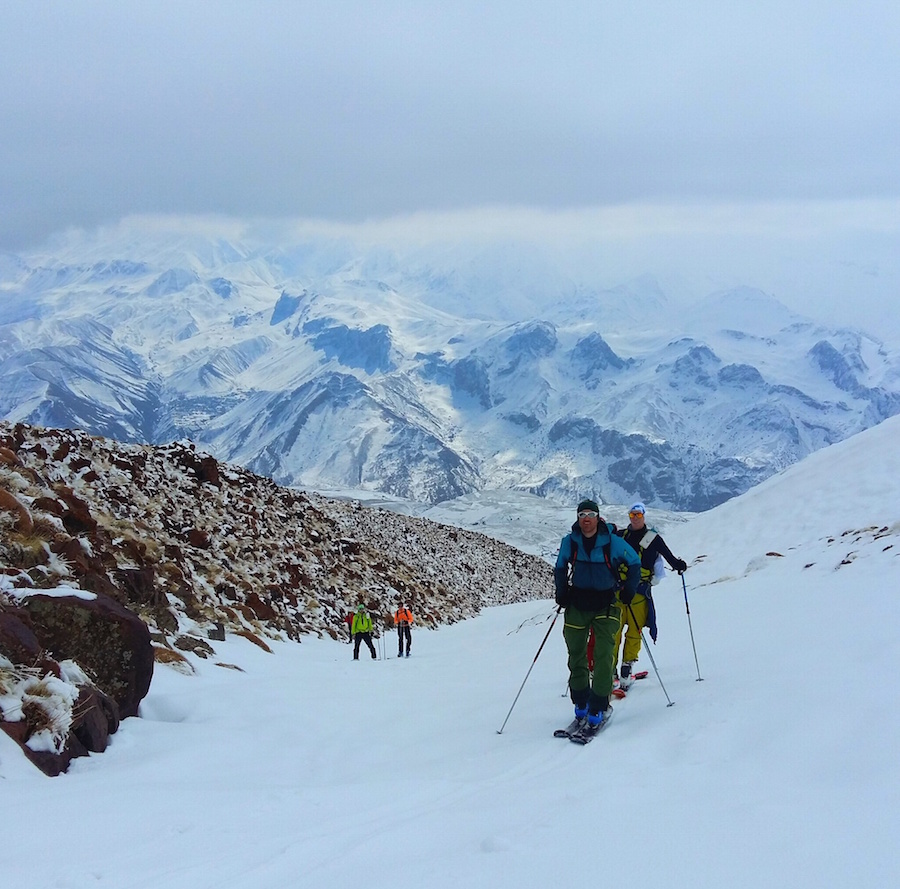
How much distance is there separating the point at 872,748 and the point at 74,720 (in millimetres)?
6815

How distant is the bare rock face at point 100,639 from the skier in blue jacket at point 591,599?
4.97m

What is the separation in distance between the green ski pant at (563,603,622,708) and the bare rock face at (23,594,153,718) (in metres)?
5.01

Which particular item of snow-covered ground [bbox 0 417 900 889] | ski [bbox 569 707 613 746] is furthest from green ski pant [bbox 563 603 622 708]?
snow-covered ground [bbox 0 417 900 889]

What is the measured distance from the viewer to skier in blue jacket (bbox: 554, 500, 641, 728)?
7962 millimetres

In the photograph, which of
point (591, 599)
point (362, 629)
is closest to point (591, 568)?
point (591, 599)

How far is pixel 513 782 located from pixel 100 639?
16.0 feet

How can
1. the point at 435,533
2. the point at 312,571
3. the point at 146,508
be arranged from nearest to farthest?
1. the point at 146,508
2. the point at 312,571
3. the point at 435,533

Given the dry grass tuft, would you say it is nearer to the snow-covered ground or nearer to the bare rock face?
the snow-covered ground

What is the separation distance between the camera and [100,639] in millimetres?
8109

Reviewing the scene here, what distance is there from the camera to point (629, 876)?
12.7 feet

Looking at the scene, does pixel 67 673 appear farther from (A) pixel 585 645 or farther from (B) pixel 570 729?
(A) pixel 585 645

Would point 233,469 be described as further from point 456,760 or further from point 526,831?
point 526,831

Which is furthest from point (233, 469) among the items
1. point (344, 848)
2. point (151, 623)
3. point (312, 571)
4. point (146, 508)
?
point (344, 848)

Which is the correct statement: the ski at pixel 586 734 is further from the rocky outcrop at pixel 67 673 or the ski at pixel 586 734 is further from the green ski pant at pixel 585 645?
the rocky outcrop at pixel 67 673
